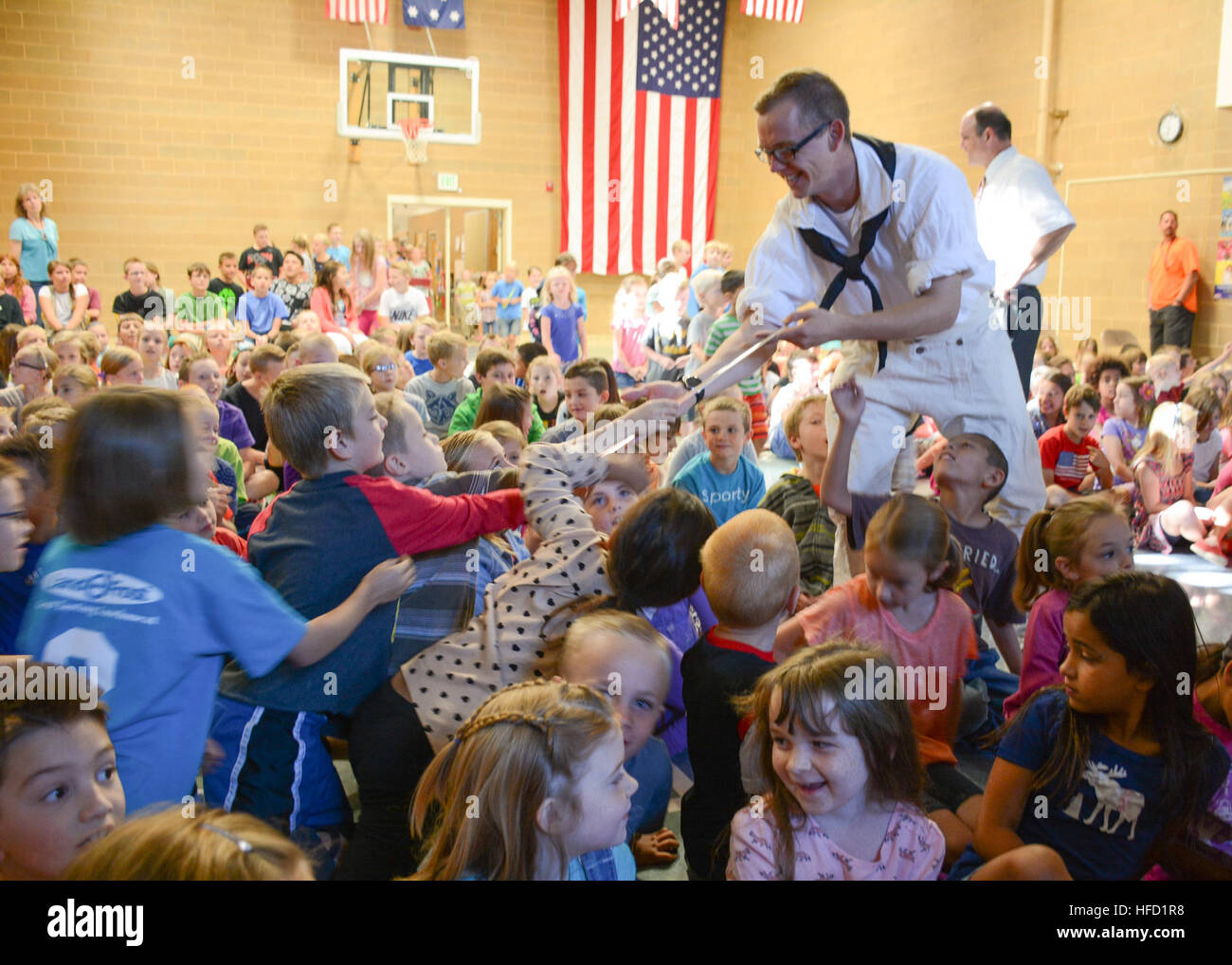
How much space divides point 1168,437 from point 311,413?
4.92m

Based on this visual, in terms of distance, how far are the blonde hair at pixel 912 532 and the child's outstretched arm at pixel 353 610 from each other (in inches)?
47.2

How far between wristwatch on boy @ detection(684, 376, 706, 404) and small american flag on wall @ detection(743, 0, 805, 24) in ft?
32.7

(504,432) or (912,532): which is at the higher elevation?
(504,432)

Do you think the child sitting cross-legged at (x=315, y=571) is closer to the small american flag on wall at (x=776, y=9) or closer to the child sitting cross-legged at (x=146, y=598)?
the child sitting cross-legged at (x=146, y=598)

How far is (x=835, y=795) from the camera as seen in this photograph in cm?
176

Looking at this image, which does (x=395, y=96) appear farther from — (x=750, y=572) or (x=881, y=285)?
(x=750, y=572)

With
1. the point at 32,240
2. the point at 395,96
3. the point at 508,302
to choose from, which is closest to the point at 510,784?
the point at 32,240

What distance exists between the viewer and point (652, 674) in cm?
215

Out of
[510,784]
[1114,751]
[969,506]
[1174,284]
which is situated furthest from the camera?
[1174,284]

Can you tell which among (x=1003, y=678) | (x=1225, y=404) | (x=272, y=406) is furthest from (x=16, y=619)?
(x=1225, y=404)

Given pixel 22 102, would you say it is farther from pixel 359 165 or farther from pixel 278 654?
pixel 278 654

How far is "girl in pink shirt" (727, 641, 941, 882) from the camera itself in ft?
5.71

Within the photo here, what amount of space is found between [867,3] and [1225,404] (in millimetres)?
9034

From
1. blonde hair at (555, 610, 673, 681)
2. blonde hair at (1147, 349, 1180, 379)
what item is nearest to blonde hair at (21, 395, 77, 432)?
blonde hair at (555, 610, 673, 681)
